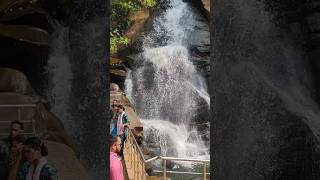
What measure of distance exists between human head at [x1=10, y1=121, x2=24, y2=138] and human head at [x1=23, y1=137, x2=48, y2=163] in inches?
4.2

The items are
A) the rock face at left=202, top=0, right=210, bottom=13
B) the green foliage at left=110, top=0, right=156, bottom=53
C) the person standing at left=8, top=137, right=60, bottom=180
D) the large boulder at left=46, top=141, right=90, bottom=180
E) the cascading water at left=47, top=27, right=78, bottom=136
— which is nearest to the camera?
the person standing at left=8, top=137, right=60, bottom=180

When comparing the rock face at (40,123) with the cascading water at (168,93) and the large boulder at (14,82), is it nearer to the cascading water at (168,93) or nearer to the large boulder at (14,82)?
the large boulder at (14,82)

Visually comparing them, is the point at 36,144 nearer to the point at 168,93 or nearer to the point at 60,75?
the point at 60,75

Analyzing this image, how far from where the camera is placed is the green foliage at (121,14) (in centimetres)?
1427

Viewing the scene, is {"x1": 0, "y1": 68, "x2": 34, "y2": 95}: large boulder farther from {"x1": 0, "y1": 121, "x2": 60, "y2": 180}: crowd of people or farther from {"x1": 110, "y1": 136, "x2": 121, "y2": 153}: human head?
{"x1": 110, "y1": 136, "x2": 121, "y2": 153}: human head

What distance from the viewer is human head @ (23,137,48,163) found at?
446 cm

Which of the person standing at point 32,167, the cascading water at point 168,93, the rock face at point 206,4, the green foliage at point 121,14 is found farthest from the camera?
the rock face at point 206,4

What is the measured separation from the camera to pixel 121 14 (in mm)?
15273

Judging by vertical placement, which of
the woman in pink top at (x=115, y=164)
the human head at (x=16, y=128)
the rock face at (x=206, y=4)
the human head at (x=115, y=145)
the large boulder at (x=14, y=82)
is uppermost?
the rock face at (x=206, y=4)

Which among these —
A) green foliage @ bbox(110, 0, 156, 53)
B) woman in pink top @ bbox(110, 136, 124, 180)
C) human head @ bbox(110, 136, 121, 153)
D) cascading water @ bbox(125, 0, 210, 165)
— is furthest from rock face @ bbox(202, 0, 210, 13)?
woman in pink top @ bbox(110, 136, 124, 180)

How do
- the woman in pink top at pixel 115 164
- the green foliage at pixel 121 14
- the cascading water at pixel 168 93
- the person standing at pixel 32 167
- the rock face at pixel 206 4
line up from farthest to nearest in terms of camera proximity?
the rock face at pixel 206 4 < the cascading water at pixel 168 93 < the green foliage at pixel 121 14 < the woman in pink top at pixel 115 164 < the person standing at pixel 32 167

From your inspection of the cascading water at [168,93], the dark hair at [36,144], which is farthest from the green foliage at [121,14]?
the dark hair at [36,144]

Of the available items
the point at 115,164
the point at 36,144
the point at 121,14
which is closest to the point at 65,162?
the point at 36,144

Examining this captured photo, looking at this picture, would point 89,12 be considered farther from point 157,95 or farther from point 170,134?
point 157,95
